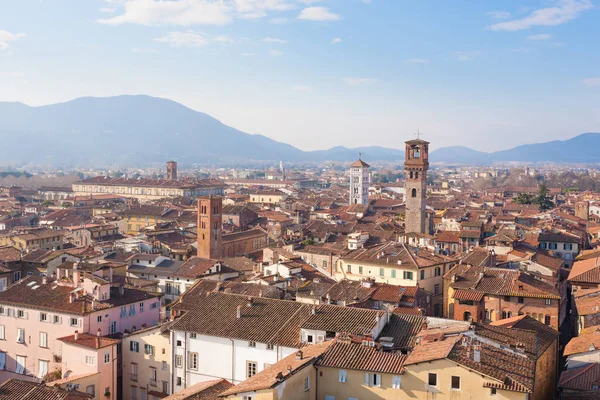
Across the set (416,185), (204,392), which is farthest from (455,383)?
(416,185)

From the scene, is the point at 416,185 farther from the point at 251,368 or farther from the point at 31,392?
the point at 31,392

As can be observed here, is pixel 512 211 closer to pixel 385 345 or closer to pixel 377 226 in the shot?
pixel 377 226

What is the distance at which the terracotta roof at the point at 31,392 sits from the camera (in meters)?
24.4

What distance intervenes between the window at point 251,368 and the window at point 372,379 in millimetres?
6973

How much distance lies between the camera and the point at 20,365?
3484 centimetres

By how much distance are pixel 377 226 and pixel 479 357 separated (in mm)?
53139

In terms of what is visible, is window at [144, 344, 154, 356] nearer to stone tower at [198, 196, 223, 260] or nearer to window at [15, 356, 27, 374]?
window at [15, 356, 27, 374]

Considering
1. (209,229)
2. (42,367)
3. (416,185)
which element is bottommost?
(42,367)

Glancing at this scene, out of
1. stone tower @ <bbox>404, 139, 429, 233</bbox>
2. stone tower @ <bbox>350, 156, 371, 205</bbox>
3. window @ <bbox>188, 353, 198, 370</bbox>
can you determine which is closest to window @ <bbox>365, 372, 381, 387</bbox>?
window @ <bbox>188, 353, 198, 370</bbox>

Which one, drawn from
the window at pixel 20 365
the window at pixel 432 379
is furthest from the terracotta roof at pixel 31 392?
the window at pixel 432 379

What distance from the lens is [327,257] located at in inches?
2126

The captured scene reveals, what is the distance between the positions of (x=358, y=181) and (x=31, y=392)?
99539mm

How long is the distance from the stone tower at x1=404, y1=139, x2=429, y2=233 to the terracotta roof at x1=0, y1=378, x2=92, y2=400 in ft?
167

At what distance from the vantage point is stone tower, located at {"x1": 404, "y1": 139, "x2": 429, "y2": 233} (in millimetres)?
71875
